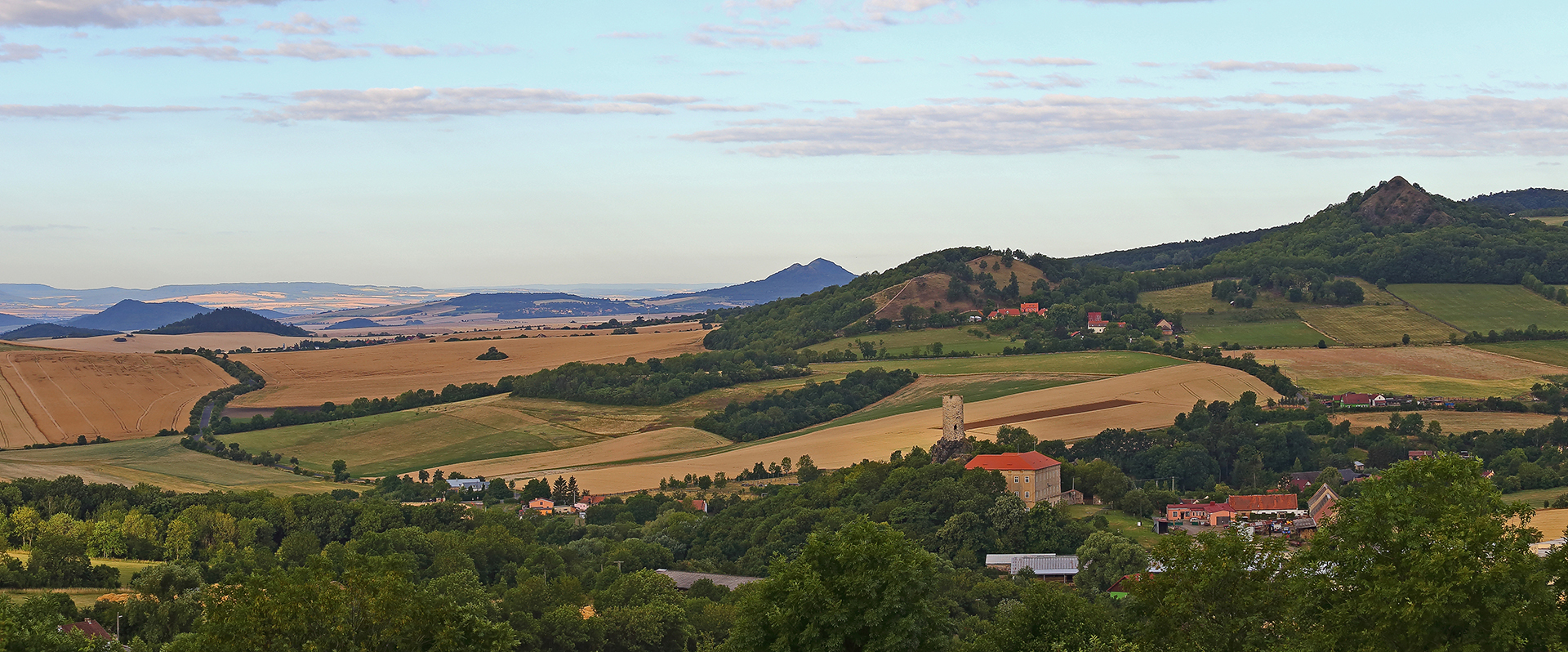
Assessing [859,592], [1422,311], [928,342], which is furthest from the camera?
[928,342]

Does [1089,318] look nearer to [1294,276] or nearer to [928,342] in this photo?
[928,342]

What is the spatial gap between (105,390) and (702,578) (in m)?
91.8

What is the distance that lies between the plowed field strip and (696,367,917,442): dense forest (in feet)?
71.3

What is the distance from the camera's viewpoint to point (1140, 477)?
331ft

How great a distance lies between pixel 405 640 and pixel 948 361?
123 m

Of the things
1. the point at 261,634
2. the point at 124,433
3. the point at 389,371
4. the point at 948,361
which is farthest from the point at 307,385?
the point at 261,634

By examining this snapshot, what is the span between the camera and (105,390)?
13350 centimetres

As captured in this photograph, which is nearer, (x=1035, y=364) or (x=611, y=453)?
(x=611, y=453)

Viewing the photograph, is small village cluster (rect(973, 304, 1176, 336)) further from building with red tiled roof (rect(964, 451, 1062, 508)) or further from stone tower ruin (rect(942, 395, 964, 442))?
building with red tiled roof (rect(964, 451, 1062, 508))

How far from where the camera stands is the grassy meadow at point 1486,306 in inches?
6093

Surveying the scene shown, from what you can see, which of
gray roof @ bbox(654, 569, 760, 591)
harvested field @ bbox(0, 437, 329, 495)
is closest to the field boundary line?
gray roof @ bbox(654, 569, 760, 591)

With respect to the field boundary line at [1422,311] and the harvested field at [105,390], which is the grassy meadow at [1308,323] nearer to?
the field boundary line at [1422,311]

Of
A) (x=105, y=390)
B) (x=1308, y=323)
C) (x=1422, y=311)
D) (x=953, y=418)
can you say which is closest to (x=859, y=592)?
(x=953, y=418)

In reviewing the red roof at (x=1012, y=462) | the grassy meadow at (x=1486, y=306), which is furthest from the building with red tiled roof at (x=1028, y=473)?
the grassy meadow at (x=1486, y=306)
